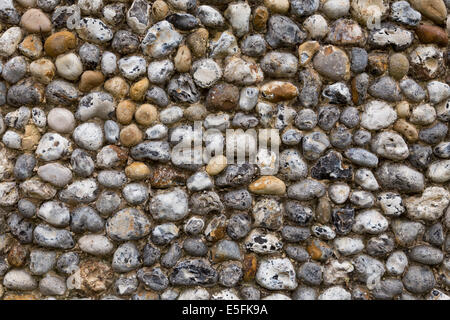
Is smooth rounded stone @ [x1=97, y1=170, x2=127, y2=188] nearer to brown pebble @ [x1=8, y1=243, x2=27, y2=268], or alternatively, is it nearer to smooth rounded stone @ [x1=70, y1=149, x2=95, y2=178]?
smooth rounded stone @ [x1=70, y1=149, x2=95, y2=178]

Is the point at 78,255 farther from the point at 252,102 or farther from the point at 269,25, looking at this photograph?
the point at 269,25

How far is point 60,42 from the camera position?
1364 millimetres

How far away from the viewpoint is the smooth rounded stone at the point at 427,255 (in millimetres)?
1418

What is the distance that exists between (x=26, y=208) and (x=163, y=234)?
0.43 metres

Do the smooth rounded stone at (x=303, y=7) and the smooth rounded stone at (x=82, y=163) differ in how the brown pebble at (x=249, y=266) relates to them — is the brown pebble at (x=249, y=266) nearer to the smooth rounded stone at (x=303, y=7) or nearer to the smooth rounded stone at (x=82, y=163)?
the smooth rounded stone at (x=82, y=163)

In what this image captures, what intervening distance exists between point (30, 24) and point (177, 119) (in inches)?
21.1

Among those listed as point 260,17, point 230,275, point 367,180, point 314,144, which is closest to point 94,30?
point 260,17

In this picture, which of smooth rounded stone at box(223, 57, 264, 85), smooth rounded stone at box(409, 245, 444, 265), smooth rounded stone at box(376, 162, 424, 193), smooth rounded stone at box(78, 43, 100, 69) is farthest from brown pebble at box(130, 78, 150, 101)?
smooth rounded stone at box(409, 245, 444, 265)

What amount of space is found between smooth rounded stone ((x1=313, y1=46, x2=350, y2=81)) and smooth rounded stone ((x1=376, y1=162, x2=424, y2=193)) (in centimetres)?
32

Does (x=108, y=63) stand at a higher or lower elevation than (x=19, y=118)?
higher

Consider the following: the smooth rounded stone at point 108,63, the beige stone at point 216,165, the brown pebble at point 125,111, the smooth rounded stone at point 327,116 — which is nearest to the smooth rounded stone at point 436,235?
the smooth rounded stone at point 327,116

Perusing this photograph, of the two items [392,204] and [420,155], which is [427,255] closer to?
[392,204]

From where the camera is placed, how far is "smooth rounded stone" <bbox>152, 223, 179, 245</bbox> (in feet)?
4.56

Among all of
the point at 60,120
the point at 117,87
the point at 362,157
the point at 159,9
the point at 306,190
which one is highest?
the point at 159,9
